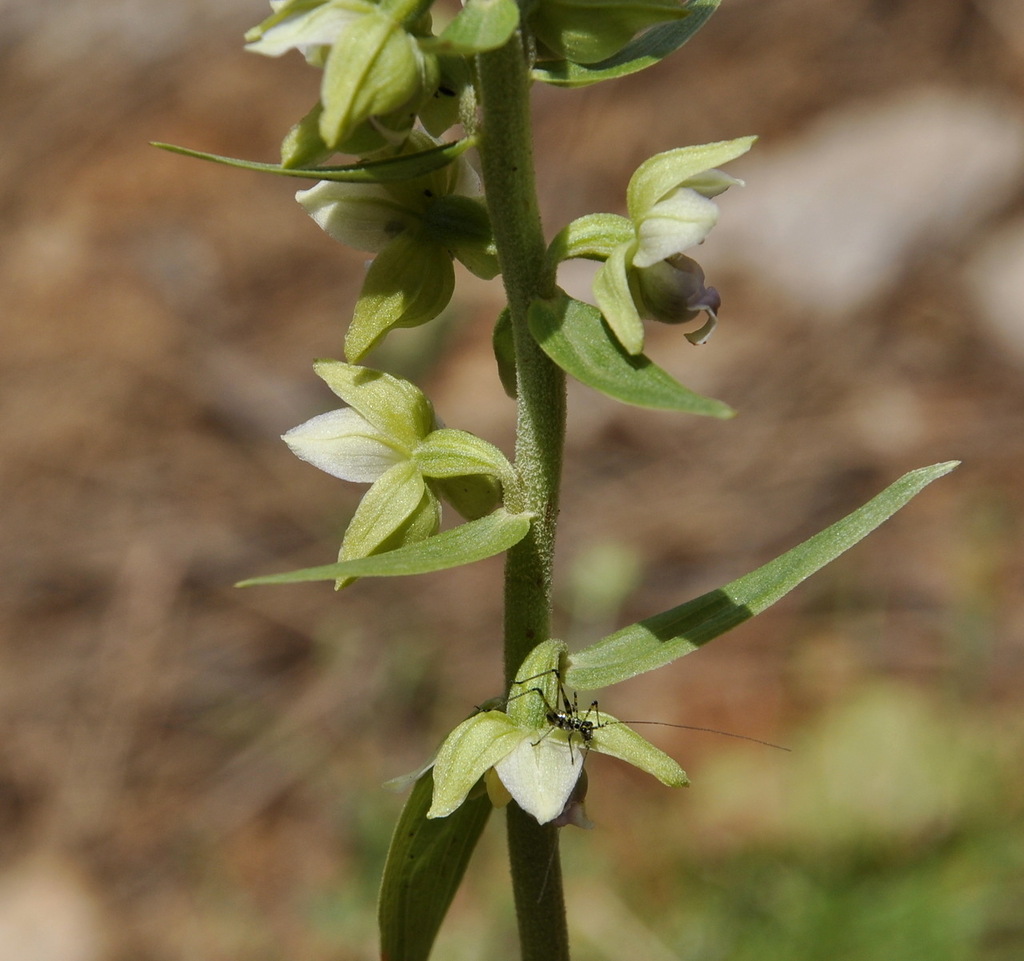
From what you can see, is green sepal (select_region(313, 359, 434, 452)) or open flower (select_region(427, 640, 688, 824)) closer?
open flower (select_region(427, 640, 688, 824))

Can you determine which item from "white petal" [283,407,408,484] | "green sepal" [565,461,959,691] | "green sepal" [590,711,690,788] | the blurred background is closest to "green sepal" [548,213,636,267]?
"white petal" [283,407,408,484]

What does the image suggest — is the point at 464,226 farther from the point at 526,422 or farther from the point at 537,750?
the point at 537,750

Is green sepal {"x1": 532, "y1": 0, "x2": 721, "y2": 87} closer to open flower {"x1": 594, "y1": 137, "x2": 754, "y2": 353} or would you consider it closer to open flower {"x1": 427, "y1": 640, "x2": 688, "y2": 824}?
open flower {"x1": 594, "y1": 137, "x2": 754, "y2": 353}

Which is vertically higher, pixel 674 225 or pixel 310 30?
pixel 310 30

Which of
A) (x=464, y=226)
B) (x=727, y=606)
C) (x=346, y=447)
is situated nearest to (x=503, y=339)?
(x=464, y=226)

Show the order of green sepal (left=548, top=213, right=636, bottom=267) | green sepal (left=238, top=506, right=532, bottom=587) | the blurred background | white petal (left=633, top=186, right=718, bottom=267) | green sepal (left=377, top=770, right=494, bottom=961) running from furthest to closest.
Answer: the blurred background, green sepal (left=377, top=770, right=494, bottom=961), green sepal (left=548, top=213, right=636, bottom=267), white petal (left=633, top=186, right=718, bottom=267), green sepal (left=238, top=506, right=532, bottom=587)

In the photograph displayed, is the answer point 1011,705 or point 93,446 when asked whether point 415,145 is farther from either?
point 93,446
